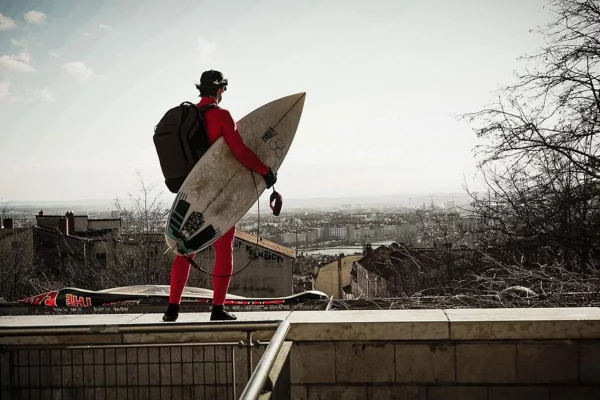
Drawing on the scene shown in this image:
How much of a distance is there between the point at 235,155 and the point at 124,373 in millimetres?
1788

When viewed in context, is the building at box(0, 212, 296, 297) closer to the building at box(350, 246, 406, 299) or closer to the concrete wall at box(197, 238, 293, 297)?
the concrete wall at box(197, 238, 293, 297)

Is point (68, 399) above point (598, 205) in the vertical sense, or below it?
below

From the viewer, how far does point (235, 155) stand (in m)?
4.30

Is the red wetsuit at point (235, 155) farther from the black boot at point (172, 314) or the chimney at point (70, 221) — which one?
the chimney at point (70, 221)

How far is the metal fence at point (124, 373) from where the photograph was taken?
13.1 feet

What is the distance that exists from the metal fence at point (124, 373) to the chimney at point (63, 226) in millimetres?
45252

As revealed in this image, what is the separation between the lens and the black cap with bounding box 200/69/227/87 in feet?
14.5

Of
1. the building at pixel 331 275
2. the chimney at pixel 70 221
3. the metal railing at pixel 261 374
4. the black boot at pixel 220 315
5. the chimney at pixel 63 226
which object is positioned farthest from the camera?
the building at pixel 331 275

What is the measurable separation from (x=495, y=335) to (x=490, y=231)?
23.2 feet

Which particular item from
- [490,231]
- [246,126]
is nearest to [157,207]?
[490,231]

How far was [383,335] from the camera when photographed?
387 centimetres

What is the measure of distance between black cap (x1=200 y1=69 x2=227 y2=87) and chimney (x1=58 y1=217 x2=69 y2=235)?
4550 cm

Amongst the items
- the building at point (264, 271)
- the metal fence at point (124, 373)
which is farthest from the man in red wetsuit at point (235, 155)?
the building at point (264, 271)

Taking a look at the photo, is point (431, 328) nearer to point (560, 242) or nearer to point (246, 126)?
point (246, 126)
